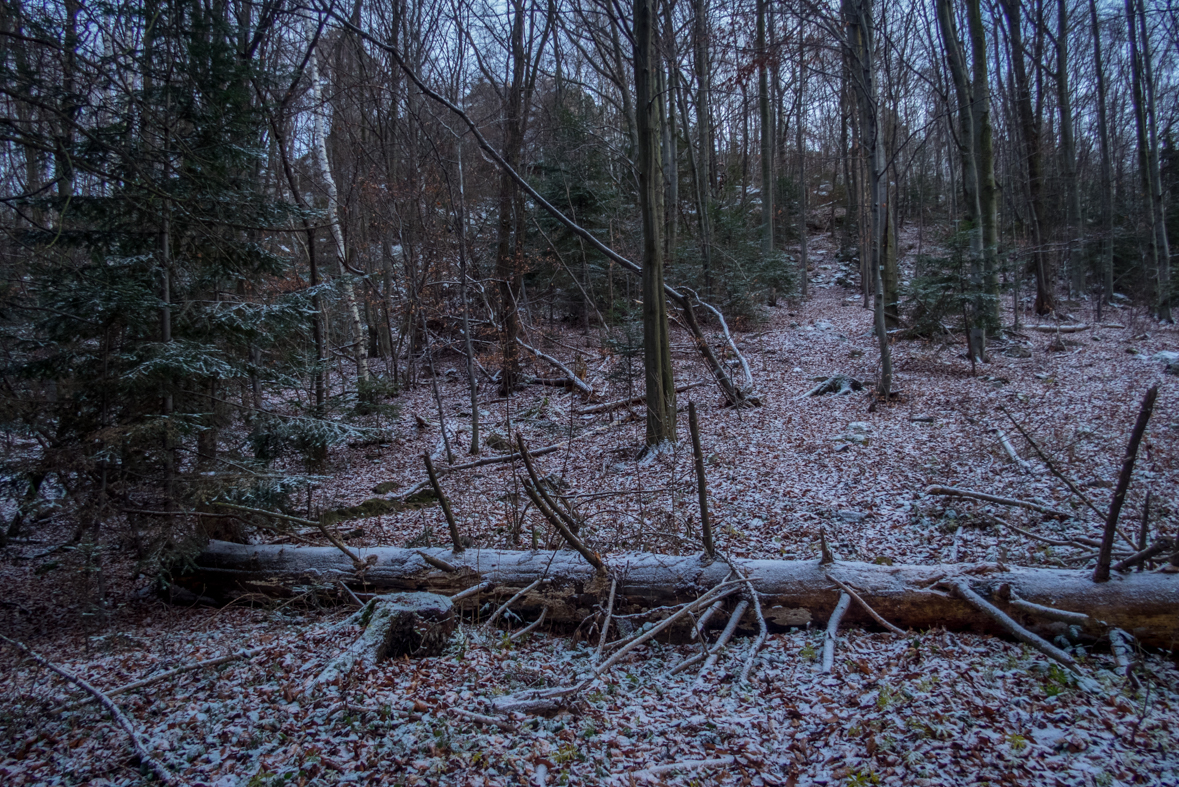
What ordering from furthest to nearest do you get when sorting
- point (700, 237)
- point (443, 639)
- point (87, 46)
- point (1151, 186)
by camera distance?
1. point (700, 237)
2. point (1151, 186)
3. point (87, 46)
4. point (443, 639)

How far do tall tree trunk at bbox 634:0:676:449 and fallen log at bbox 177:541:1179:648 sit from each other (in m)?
3.82

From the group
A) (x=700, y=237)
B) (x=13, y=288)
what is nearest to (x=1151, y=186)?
(x=700, y=237)

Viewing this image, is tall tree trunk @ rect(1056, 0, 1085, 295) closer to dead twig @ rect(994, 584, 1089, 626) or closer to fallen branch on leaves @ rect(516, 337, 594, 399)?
fallen branch on leaves @ rect(516, 337, 594, 399)

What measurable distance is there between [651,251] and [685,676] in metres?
5.66

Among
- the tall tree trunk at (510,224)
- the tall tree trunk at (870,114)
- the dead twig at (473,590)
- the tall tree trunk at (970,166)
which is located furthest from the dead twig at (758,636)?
the tall tree trunk at (970,166)

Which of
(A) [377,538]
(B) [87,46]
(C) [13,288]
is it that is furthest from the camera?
(A) [377,538]

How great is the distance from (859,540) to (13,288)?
7.46 m

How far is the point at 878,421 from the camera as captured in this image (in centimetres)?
863

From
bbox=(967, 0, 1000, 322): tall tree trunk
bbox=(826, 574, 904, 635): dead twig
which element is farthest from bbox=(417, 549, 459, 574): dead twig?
bbox=(967, 0, 1000, 322): tall tree trunk

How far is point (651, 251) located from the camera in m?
7.85

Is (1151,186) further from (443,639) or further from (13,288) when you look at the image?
(13,288)

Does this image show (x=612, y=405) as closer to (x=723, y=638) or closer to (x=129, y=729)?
(x=723, y=638)

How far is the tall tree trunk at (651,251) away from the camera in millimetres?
7348

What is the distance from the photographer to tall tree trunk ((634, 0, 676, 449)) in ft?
24.1
